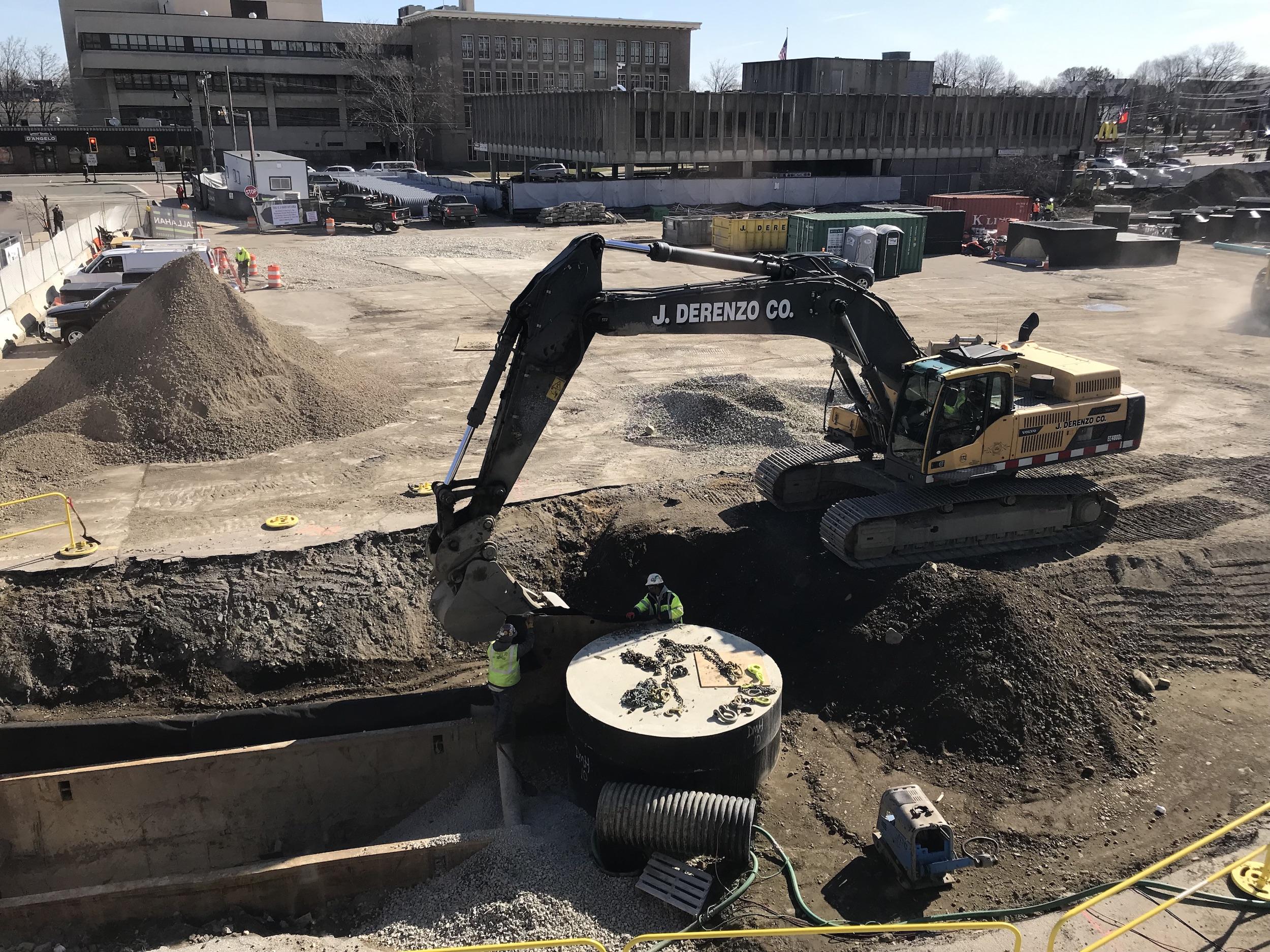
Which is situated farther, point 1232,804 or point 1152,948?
point 1232,804

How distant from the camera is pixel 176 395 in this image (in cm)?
1744

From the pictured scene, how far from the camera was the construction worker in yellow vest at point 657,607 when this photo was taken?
1073 cm

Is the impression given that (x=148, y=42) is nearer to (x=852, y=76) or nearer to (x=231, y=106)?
(x=231, y=106)

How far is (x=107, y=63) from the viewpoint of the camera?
267ft

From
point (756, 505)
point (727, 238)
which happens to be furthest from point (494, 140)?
point (756, 505)

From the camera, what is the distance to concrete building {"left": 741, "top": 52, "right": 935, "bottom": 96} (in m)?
74.7

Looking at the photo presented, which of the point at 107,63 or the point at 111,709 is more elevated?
the point at 107,63

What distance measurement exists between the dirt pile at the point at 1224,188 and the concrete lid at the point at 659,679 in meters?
57.4

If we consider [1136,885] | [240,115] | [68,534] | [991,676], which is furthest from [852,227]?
[240,115]

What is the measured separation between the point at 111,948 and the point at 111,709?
312 cm

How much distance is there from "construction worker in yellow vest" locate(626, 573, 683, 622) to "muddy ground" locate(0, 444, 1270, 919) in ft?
5.98

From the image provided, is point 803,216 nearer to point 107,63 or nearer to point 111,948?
point 111,948

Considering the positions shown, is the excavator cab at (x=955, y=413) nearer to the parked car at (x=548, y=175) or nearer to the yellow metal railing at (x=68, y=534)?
the yellow metal railing at (x=68, y=534)

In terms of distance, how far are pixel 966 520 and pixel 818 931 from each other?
7527mm
